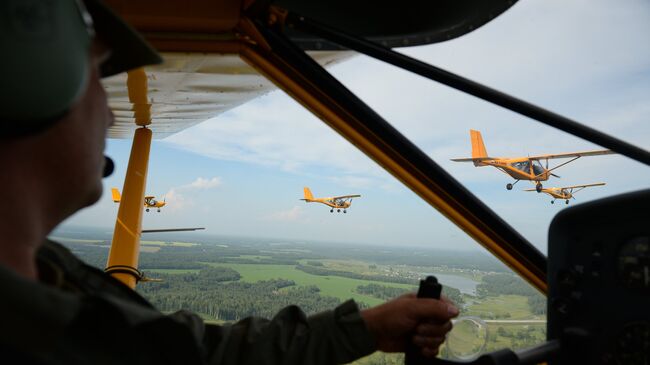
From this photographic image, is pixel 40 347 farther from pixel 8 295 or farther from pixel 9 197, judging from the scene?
pixel 9 197

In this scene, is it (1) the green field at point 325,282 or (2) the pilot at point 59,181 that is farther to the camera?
(1) the green field at point 325,282

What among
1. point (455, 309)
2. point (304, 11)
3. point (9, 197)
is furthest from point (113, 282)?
point (304, 11)

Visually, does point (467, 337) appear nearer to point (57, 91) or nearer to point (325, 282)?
point (57, 91)

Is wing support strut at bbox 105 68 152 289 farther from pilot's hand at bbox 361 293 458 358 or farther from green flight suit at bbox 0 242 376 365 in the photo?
pilot's hand at bbox 361 293 458 358

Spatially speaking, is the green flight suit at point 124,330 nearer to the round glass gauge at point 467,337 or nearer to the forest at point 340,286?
the forest at point 340,286

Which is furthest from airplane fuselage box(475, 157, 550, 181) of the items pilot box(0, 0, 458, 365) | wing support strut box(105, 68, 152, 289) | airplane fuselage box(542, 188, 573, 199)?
pilot box(0, 0, 458, 365)

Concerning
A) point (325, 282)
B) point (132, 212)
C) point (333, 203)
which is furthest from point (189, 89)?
point (333, 203)

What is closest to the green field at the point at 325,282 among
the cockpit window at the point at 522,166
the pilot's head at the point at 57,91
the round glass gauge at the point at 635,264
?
the round glass gauge at the point at 635,264
